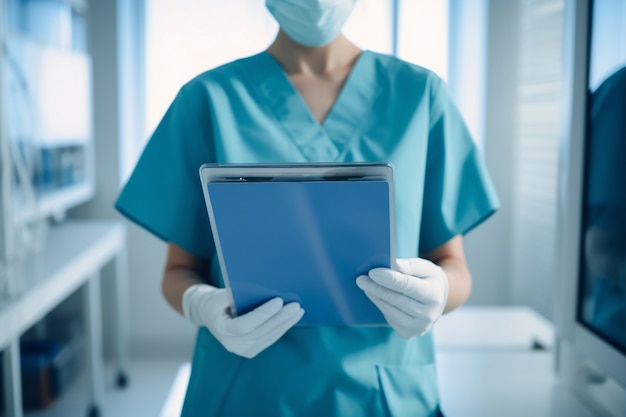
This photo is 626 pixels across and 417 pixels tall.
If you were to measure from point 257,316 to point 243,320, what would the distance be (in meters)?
0.02

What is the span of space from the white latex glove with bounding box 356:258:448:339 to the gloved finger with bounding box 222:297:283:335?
10 cm

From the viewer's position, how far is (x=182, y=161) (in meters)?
0.94

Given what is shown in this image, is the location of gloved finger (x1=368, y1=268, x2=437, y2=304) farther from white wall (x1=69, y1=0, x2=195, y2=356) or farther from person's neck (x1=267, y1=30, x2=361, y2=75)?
white wall (x1=69, y1=0, x2=195, y2=356)

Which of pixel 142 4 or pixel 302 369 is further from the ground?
pixel 142 4

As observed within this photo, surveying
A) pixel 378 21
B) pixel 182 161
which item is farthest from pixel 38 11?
pixel 182 161

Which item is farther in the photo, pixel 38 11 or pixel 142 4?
pixel 142 4

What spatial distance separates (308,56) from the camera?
0.97 metres

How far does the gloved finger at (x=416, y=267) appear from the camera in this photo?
77cm

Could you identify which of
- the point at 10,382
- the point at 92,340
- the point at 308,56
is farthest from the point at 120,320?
the point at 308,56

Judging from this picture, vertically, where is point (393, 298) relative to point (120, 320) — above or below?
above

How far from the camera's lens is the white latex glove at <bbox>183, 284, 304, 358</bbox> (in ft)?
2.45

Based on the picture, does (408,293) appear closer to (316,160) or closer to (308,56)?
(316,160)

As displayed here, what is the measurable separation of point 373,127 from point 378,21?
1703 millimetres

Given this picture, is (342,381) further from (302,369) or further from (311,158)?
(311,158)
